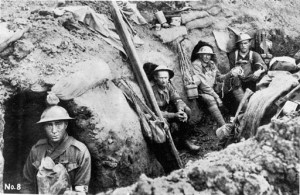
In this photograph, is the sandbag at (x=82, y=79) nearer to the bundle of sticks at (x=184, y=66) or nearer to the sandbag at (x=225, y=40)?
the bundle of sticks at (x=184, y=66)

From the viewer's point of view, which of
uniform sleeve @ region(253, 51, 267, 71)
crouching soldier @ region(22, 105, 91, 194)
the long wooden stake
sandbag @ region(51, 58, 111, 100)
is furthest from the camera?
uniform sleeve @ region(253, 51, 267, 71)

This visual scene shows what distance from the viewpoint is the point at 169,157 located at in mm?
7090

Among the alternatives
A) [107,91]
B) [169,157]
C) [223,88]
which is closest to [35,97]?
[107,91]

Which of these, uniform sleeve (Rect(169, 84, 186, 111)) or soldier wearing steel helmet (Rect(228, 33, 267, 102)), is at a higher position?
soldier wearing steel helmet (Rect(228, 33, 267, 102))

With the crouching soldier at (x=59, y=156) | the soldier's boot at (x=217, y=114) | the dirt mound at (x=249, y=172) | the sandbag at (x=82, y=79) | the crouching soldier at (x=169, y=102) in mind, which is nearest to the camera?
the dirt mound at (x=249, y=172)

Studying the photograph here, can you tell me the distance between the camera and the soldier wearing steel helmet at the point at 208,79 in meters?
7.91

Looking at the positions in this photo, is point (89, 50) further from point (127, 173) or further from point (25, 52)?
point (127, 173)

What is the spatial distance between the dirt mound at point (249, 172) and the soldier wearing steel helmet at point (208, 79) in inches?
123

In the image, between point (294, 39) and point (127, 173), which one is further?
point (294, 39)

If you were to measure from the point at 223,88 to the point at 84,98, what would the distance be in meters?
3.22

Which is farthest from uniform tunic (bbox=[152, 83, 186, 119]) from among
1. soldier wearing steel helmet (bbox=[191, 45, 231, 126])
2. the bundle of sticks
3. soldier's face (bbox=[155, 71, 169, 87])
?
soldier wearing steel helmet (bbox=[191, 45, 231, 126])

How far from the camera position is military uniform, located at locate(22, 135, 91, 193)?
5656 mm

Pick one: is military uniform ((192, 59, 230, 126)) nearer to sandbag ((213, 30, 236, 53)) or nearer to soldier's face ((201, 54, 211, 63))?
soldier's face ((201, 54, 211, 63))

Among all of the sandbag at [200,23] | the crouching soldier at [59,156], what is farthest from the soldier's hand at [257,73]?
the crouching soldier at [59,156]
